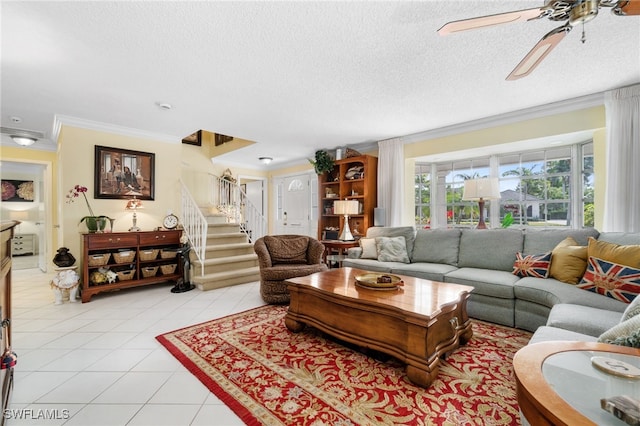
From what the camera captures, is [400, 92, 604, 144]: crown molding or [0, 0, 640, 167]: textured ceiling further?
[400, 92, 604, 144]: crown molding

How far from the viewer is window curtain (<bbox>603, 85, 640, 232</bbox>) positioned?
2840 millimetres

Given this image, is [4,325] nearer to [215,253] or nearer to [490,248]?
[215,253]

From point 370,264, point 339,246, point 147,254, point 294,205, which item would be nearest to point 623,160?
point 370,264

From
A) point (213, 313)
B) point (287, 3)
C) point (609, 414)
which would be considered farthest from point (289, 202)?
point (609, 414)

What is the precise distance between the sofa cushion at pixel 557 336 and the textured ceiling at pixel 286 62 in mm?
2007

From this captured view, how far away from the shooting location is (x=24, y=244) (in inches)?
273

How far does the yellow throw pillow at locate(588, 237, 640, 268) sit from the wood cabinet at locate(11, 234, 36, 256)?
34.5ft

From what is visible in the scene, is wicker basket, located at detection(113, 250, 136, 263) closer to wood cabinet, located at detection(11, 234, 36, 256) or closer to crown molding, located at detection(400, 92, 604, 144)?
crown molding, located at detection(400, 92, 604, 144)

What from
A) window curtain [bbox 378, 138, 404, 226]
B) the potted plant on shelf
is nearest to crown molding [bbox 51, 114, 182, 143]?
the potted plant on shelf

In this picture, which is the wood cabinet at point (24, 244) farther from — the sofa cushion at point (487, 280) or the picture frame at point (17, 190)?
the sofa cushion at point (487, 280)

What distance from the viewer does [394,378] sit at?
1873 millimetres

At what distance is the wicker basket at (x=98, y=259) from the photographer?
12.0ft

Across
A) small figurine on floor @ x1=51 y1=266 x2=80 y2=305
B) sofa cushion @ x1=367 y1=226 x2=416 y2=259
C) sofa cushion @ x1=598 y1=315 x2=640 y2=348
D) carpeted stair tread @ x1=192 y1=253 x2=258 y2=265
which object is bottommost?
small figurine on floor @ x1=51 y1=266 x2=80 y2=305

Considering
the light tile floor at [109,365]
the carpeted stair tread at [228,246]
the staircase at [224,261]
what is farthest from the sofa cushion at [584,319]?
the carpeted stair tread at [228,246]
